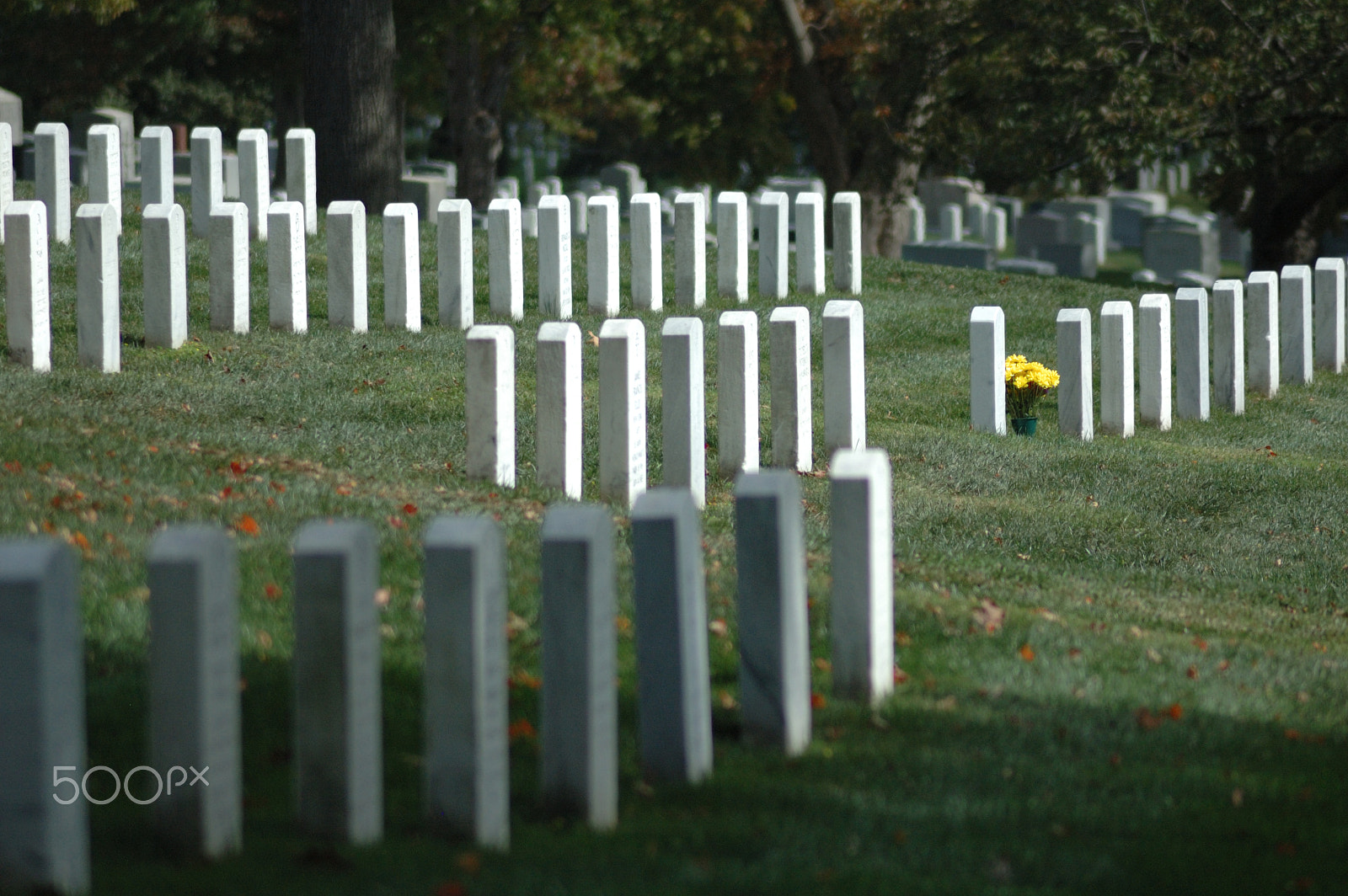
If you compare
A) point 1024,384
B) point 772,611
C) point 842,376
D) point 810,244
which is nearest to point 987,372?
point 1024,384

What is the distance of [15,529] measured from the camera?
5672 millimetres

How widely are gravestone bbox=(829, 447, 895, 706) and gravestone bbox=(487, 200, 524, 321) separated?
24.3ft

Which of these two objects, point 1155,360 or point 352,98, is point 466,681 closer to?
point 1155,360

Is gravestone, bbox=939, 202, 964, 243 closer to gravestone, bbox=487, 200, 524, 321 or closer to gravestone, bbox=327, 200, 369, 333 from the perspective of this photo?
gravestone, bbox=487, 200, 524, 321

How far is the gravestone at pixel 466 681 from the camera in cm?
356

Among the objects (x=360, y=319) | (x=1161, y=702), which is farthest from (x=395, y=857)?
(x=360, y=319)

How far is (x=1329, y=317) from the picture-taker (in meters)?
13.4

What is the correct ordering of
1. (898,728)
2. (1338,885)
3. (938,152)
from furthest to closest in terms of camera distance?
(938,152) < (898,728) < (1338,885)

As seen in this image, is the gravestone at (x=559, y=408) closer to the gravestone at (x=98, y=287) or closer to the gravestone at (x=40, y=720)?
the gravestone at (x=98, y=287)

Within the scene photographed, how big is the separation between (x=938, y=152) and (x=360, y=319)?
1125 centimetres

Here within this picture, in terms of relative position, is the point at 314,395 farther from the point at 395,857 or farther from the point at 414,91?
the point at 414,91

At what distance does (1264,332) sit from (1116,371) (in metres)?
2.31

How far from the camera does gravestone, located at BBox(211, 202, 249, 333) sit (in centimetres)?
1055

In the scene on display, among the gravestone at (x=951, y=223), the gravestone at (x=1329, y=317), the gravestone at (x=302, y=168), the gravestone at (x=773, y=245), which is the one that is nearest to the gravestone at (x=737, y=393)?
the gravestone at (x=773, y=245)
